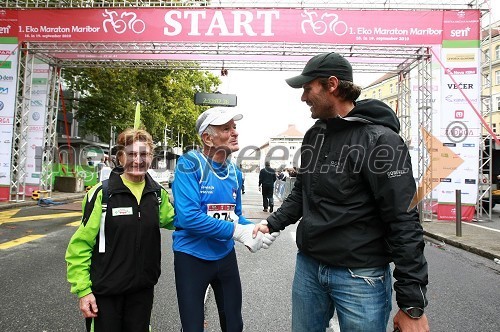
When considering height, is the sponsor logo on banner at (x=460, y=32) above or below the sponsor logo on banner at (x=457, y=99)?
above

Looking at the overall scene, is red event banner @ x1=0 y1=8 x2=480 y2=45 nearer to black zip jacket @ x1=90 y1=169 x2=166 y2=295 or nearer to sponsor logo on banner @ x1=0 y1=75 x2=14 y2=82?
sponsor logo on banner @ x1=0 y1=75 x2=14 y2=82

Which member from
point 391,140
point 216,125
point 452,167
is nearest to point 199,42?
point 452,167

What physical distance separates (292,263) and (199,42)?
26.1ft

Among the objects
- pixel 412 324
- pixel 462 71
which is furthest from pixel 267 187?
pixel 412 324

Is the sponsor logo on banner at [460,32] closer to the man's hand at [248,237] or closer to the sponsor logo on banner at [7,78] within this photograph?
the man's hand at [248,237]

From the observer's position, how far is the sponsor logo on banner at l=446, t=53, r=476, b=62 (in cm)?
1054

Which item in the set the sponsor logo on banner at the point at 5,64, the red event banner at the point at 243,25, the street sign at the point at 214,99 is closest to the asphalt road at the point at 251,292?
the red event banner at the point at 243,25

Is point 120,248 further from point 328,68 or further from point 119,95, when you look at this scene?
point 119,95

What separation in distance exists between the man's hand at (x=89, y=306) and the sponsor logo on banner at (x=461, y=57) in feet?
38.6

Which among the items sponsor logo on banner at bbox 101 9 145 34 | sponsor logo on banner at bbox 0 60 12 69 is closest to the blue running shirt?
sponsor logo on banner at bbox 101 9 145 34

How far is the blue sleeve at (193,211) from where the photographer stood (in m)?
2.12

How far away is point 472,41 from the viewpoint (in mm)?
10547

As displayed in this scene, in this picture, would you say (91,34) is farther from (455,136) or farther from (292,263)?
(455,136)

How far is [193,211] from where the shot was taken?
2.13 m
